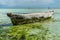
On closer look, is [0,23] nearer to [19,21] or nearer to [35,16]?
[19,21]

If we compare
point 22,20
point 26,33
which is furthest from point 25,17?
point 26,33

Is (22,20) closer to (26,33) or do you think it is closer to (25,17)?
(25,17)

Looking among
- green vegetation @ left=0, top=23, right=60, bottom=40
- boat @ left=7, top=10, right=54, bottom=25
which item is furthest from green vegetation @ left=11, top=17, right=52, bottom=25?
green vegetation @ left=0, top=23, right=60, bottom=40

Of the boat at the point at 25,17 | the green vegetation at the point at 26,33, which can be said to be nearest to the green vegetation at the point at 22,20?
the boat at the point at 25,17

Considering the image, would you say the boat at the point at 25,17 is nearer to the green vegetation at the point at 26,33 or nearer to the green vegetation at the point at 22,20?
the green vegetation at the point at 22,20

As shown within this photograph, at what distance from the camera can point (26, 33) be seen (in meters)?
2.31

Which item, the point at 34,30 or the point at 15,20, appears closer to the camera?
the point at 34,30

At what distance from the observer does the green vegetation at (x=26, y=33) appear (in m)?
2.29

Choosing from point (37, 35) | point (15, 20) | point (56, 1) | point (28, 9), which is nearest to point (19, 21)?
point (15, 20)

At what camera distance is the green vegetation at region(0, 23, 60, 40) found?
2285 mm

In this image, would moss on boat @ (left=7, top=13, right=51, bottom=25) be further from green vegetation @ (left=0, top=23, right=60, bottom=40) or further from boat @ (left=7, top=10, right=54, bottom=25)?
green vegetation @ (left=0, top=23, right=60, bottom=40)

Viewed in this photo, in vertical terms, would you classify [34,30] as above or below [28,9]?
below

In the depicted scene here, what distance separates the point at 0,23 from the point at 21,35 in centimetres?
38

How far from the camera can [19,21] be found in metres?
2.54
